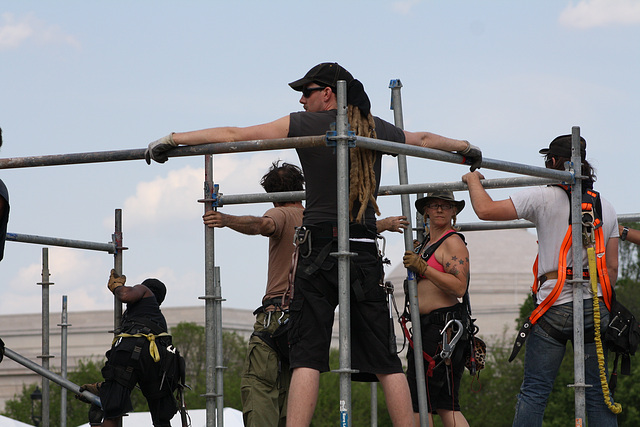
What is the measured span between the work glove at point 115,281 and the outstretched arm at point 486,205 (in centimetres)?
323

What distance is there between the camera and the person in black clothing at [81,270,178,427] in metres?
8.35

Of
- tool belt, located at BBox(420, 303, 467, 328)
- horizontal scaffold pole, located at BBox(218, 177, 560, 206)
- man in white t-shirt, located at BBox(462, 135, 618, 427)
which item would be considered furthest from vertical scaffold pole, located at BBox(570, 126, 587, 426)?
tool belt, located at BBox(420, 303, 467, 328)

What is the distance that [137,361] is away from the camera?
8.61 metres

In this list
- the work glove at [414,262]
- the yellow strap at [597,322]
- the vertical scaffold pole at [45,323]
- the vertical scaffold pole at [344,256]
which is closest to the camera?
the vertical scaffold pole at [344,256]

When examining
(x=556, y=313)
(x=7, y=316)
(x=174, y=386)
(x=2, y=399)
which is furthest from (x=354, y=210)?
(x=7, y=316)

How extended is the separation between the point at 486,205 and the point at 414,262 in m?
1.01

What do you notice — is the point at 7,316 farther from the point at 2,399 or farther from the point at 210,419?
the point at 210,419

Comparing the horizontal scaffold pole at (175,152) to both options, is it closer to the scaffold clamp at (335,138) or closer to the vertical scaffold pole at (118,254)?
the scaffold clamp at (335,138)

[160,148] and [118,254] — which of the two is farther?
[118,254]

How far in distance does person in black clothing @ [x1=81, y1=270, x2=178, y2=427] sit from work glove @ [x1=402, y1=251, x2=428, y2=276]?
8.20 ft

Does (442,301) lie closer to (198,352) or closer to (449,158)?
(449,158)

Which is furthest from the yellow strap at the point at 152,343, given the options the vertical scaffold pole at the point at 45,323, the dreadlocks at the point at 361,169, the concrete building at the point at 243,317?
the concrete building at the point at 243,317

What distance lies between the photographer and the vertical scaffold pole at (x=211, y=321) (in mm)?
6211

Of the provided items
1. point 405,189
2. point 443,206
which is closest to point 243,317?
point 443,206
